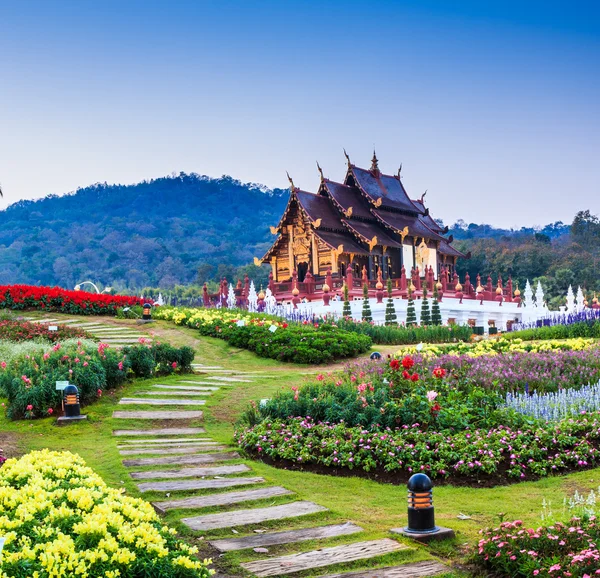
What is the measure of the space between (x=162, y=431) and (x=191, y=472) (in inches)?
79.4

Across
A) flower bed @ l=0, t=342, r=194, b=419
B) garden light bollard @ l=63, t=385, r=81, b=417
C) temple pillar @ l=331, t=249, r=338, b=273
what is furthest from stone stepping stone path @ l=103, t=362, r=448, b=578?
temple pillar @ l=331, t=249, r=338, b=273

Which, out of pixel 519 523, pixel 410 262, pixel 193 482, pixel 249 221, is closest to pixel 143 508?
pixel 193 482

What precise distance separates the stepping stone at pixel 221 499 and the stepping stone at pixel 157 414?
11.2 ft

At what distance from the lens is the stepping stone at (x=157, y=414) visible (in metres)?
9.53

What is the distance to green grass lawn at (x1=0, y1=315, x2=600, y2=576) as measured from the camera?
5305mm

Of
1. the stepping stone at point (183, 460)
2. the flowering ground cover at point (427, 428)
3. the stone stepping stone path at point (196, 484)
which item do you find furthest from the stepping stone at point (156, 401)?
the stone stepping stone path at point (196, 484)

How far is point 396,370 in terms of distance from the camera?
8.92 meters

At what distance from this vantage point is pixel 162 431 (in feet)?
29.0

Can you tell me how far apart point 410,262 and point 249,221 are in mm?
75538

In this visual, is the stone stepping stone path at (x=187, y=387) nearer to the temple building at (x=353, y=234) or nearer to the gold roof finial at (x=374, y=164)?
the temple building at (x=353, y=234)

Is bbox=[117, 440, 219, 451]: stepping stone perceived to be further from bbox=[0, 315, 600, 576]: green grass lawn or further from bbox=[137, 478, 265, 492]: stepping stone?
bbox=[137, 478, 265, 492]: stepping stone

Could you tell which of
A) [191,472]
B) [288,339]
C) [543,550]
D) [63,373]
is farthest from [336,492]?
[288,339]

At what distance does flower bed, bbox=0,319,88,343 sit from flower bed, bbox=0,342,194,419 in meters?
3.07

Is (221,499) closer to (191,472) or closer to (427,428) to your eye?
(191,472)
